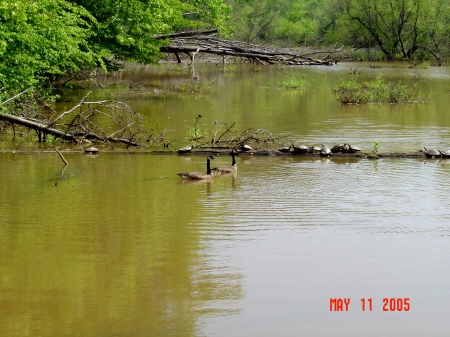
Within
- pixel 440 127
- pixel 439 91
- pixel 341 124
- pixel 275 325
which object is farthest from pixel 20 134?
pixel 439 91

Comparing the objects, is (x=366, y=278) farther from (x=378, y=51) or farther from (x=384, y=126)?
(x=378, y=51)

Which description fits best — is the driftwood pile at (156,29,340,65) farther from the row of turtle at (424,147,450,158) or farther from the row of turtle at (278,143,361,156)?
the row of turtle at (424,147,450,158)

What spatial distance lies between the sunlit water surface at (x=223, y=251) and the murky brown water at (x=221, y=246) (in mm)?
25

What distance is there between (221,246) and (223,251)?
224 mm

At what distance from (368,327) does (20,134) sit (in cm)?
1407

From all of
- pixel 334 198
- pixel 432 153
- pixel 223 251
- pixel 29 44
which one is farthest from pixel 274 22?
pixel 223 251

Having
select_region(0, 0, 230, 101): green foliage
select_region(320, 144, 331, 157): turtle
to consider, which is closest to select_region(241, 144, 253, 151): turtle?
select_region(320, 144, 331, 157): turtle

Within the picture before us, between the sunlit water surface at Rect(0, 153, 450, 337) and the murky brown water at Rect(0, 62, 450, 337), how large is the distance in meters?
0.02

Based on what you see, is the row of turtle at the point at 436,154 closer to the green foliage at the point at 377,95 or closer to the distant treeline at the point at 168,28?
the distant treeline at the point at 168,28

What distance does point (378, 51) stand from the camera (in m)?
60.1
